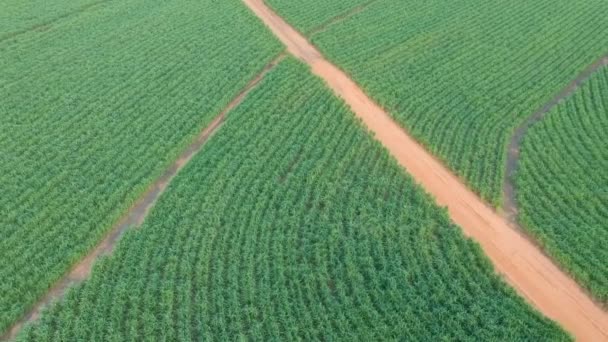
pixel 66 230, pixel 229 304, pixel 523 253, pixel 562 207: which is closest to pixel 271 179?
pixel 229 304

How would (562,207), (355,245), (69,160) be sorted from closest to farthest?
(355,245) → (562,207) → (69,160)

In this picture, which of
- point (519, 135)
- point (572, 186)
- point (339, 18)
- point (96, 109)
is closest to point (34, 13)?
point (96, 109)

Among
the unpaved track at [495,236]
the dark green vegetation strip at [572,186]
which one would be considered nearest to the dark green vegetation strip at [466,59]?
the unpaved track at [495,236]

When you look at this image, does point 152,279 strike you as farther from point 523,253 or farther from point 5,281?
point 523,253

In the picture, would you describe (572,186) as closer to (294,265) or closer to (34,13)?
(294,265)

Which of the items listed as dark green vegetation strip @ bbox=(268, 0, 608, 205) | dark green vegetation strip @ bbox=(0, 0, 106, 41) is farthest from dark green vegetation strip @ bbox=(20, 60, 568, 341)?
dark green vegetation strip @ bbox=(0, 0, 106, 41)

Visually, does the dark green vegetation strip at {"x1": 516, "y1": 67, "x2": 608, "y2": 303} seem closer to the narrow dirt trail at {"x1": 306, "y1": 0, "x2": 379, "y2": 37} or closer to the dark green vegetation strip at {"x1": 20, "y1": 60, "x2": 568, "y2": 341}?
the dark green vegetation strip at {"x1": 20, "y1": 60, "x2": 568, "y2": 341}

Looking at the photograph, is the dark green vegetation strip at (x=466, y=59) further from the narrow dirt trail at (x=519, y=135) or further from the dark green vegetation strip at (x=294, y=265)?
the dark green vegetation strip at (x=294, y=265)
